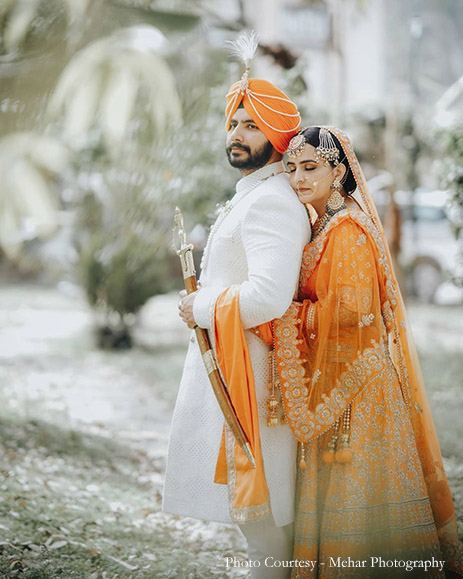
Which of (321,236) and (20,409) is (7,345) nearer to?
(20,409)

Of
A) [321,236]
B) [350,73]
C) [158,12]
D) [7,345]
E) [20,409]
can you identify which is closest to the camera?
[321,236]

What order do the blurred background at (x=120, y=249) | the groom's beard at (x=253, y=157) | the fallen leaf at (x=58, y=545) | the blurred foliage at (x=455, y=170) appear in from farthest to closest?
the blurred foliage at (x=455, y=170), the fallen leaf at (x=58, y=545), the blurred background at (x=120, y=249), the groom's beard at (x=253, y=157)

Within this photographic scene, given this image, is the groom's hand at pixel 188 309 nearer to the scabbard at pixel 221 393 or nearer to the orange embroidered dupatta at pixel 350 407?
the scabbard at pixel 221 393

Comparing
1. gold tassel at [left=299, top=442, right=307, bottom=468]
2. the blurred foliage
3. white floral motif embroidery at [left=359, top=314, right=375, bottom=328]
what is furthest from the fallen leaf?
the blurred foliage

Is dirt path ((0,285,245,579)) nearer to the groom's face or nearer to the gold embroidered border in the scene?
the gold embroidered border

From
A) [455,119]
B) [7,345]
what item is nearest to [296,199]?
[455,119]

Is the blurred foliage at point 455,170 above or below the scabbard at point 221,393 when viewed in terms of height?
above

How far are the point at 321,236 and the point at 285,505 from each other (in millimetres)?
1078

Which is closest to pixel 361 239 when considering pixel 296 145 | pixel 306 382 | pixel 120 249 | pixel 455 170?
pixel 296 145

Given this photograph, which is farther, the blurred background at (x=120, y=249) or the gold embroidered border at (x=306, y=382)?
the blurred background at (x=120, y=249)

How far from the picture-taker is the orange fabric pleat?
258 centimetres

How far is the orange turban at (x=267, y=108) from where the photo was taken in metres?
2.74

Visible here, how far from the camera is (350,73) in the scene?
76.9 feet

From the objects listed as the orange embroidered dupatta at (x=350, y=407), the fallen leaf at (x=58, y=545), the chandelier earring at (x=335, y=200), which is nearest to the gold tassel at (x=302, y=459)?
the orange embroidered dupatta at (x=350, y=407)
